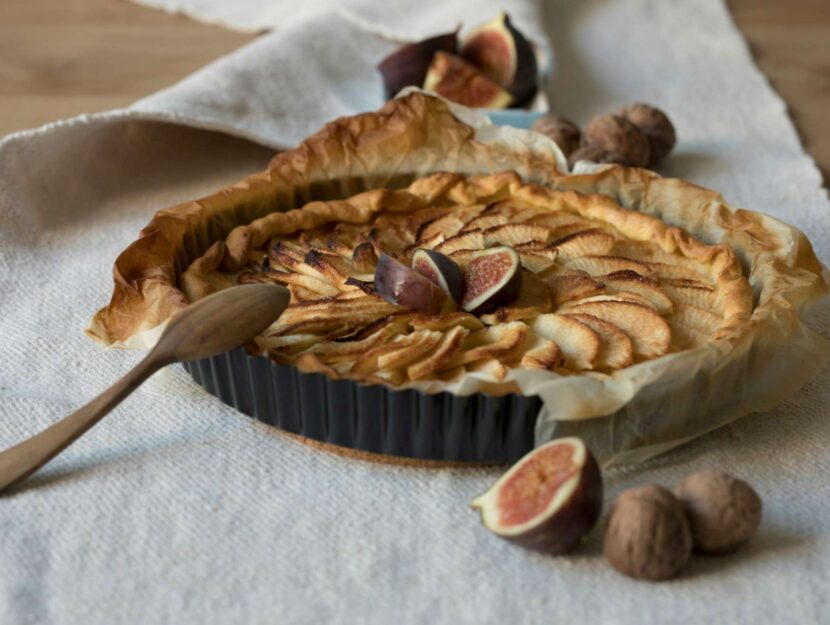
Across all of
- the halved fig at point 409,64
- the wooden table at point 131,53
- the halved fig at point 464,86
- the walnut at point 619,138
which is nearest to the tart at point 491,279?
the walnut at point 619,138

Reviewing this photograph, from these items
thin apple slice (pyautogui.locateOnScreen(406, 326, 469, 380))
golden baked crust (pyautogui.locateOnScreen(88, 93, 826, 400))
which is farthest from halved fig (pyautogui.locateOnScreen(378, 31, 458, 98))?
thin apple slice (pyautogui.locateOnScreen(406, 326, 469, 380))

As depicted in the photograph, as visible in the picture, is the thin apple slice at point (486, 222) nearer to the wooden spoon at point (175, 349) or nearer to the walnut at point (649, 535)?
the wooden spoon at point (175, 349)

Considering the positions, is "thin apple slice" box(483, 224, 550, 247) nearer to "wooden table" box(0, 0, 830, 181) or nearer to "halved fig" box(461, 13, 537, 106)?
"halved fig" box(461, 13, 537, 106)

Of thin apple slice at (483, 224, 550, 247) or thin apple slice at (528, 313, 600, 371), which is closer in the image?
thin apple slice at (528, 313, 600, 371)

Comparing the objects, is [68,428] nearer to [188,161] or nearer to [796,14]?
[188,161]

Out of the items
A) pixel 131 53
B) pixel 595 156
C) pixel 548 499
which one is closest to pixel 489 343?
pixel 548 499

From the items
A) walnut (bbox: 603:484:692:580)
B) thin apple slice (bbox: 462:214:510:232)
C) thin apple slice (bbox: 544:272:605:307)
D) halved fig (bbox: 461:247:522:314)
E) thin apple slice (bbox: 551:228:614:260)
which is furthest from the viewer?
thin apple slice (bbox: 462:214:510:232)
